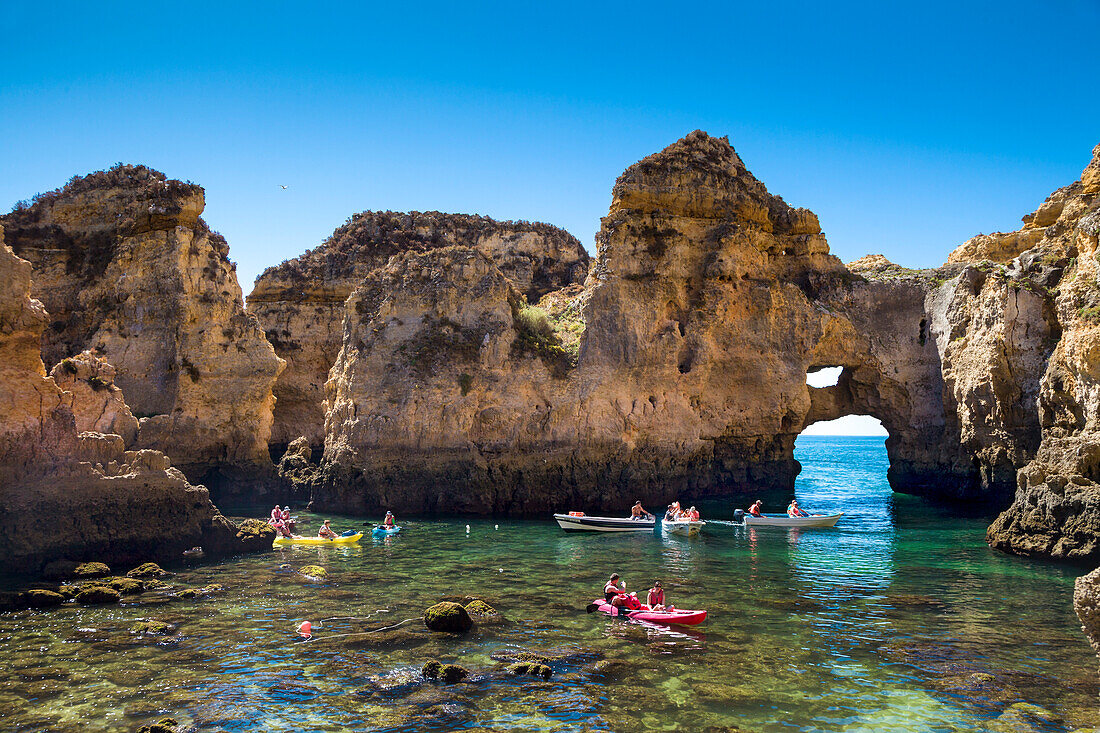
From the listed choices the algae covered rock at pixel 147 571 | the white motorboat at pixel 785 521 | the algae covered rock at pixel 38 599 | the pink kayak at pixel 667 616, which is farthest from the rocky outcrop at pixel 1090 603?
the white motorboat at pixel 785 521

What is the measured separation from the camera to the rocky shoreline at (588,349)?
32.9 m

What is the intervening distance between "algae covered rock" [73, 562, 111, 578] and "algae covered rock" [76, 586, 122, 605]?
67.0 inches

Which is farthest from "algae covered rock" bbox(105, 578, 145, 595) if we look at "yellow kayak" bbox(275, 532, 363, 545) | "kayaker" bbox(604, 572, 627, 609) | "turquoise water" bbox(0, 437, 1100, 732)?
"kayaker" bbox(604, 572, 627, 609)

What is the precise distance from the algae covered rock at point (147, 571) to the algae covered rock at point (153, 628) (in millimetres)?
4423

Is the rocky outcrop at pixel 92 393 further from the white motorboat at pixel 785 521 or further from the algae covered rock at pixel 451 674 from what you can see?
the white motorboat at pixel 785 521

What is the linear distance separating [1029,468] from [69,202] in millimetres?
41327

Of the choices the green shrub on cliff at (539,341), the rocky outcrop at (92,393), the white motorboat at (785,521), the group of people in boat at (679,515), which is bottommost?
the white motorboat at (785,521)

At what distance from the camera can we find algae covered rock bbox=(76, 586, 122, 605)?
17.1 meters

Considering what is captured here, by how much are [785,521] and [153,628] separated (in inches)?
926

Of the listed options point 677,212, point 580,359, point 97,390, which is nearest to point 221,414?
point 97,390

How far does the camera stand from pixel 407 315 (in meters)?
34.8

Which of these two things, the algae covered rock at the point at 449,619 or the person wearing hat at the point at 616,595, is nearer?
the algae covered rock at the point at 449,619

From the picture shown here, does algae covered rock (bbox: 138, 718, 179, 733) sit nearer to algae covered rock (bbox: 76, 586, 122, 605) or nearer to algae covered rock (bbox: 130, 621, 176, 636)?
algae covered rock (bbox: 130, 621, 176, 636)

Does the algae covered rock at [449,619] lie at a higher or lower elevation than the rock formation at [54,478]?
lower
